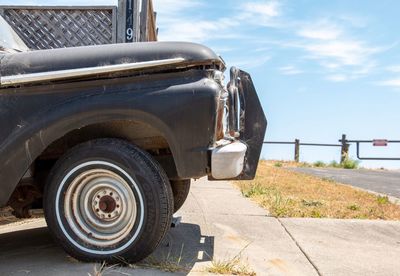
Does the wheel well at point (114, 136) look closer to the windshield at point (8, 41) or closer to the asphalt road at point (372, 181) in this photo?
the windshield at point (8, 41)

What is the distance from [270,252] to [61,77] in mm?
1956

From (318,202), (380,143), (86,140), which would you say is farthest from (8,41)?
(380,143)

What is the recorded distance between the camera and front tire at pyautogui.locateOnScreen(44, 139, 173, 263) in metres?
3.27

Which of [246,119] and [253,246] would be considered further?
[253,246]

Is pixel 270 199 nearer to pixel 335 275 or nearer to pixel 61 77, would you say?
pixel 335 275

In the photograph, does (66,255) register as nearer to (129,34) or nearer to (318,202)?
(318,202)

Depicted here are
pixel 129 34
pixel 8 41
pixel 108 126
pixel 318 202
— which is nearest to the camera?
pixel 108 126

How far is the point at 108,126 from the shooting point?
3.49 meters

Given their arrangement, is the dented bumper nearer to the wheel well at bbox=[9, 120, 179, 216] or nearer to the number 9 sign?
the wheel well at bbox=[9, 120, 179, 216]

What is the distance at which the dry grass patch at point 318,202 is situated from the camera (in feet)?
19.0

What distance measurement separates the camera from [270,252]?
4020 millimetres

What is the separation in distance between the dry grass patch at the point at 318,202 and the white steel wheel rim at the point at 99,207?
255cm

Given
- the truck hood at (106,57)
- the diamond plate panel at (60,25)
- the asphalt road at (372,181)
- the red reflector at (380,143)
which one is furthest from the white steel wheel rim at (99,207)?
the red reflector at (380,143)

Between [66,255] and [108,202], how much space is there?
19.8 inches
